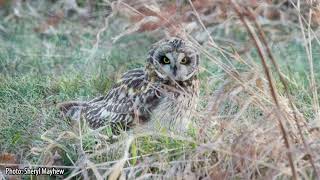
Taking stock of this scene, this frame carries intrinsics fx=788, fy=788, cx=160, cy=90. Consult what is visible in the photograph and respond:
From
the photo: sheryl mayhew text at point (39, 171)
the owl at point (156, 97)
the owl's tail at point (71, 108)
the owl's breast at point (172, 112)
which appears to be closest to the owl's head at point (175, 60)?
the owl at point (156, 97)

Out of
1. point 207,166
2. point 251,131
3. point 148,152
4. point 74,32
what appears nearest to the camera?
point 251,131

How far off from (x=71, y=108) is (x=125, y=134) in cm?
86

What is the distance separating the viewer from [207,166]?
147 inches

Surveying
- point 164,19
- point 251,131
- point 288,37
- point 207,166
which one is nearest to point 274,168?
point 251,131

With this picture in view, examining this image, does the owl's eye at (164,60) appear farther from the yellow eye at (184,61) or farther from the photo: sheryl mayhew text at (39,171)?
the photo: sheryl mayhew text at (39,171)

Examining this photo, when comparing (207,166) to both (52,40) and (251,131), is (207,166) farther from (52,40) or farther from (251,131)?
(52,40)

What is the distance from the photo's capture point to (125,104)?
4.79 metres

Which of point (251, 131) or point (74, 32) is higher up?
point (74, 32)

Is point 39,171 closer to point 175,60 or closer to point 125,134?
point 125,134

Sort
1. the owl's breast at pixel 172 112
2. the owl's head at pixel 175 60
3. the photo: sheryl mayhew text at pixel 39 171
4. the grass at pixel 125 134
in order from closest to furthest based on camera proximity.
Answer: the grass at pixel 125 134 < the photo: sheryl mayhew text at pixel 39 171 < the owl's breast at pixel 172 112 < the owl's head at pixel 175 60

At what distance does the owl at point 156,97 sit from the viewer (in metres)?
4.64

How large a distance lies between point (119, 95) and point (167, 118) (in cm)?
41

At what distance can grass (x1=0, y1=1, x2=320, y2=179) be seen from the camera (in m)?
3.59

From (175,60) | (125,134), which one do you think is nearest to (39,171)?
(125,134)
